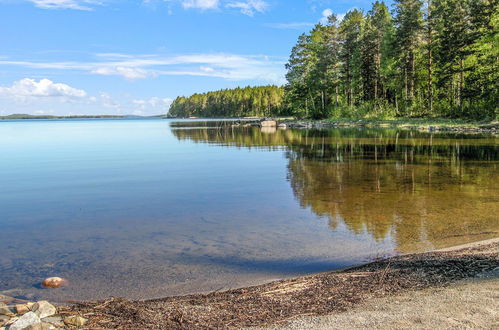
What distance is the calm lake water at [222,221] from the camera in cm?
973

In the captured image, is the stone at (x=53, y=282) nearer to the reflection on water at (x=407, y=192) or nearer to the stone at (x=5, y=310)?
the stone at (x=5, y=310)

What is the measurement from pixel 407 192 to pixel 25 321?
1564cm

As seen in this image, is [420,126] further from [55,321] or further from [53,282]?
[55,321]

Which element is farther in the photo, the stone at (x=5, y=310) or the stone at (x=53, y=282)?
the stone at (x=53, y=282)

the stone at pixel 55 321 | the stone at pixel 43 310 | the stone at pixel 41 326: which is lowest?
the stone at pixel 55 321

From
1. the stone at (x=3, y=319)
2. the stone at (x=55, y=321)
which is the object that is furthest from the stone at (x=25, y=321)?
the stone at (x=3, y=319)

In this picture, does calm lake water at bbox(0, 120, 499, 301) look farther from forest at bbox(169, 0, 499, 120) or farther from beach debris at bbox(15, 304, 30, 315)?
forest at bbox(169, 0, 499, 120)

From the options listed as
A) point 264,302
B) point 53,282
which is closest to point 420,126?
point 264,302

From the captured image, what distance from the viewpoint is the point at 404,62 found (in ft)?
221

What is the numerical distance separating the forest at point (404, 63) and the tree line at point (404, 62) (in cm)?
12

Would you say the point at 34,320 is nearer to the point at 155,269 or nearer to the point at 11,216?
the point at 155,269

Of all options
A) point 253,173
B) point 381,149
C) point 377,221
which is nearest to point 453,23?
point 381,149

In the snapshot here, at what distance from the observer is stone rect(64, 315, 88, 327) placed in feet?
21.0

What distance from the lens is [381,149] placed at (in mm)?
35594
